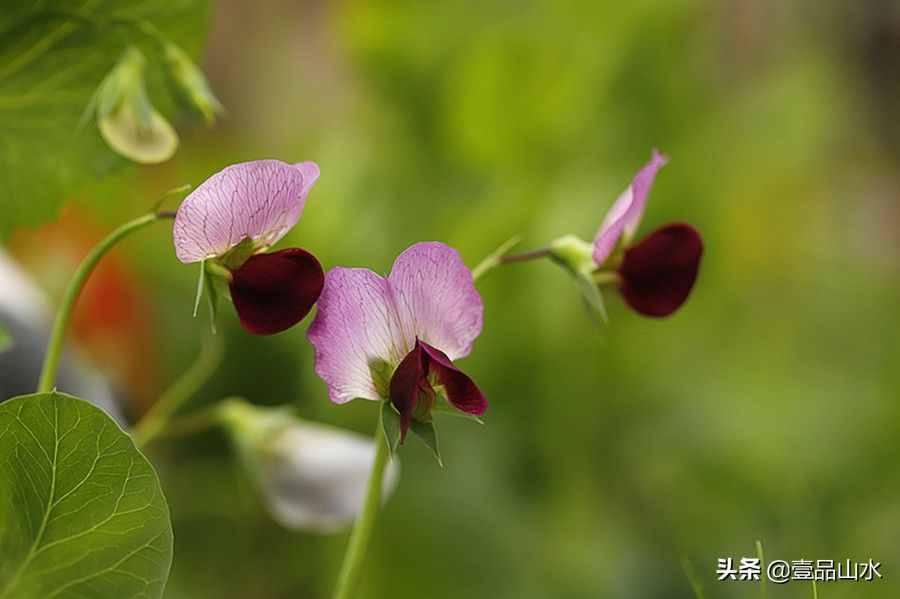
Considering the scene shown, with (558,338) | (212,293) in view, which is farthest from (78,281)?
(558,338)

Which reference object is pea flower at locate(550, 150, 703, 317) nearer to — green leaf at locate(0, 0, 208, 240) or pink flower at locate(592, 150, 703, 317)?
pink flower at locate(592, 150, 703, 317)

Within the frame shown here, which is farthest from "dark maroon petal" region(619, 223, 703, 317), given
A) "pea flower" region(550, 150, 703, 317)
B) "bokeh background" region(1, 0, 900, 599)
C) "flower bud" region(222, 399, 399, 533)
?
"bokeh background" region(1, 0, 900, 599)

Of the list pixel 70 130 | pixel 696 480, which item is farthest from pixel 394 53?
pixel 70 130

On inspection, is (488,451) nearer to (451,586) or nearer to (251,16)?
(451,586)

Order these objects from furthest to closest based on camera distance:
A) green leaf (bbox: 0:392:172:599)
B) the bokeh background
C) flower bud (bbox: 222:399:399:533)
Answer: the bokeh background, flower bud (bbox: 222:399:399:533), green leaf (bbox: 0:392:172:599)

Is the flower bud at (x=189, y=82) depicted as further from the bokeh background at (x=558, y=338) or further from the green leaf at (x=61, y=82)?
the bokeh background at (x=558, y=338)

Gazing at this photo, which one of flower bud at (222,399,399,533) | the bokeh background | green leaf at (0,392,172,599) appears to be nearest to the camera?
green leaf at (0,392,172,599)

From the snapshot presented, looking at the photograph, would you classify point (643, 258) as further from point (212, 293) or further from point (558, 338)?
point (558, 338)

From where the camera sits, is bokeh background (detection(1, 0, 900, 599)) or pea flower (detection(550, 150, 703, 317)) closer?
pea flower (detection(550, 150, 703, 317))
